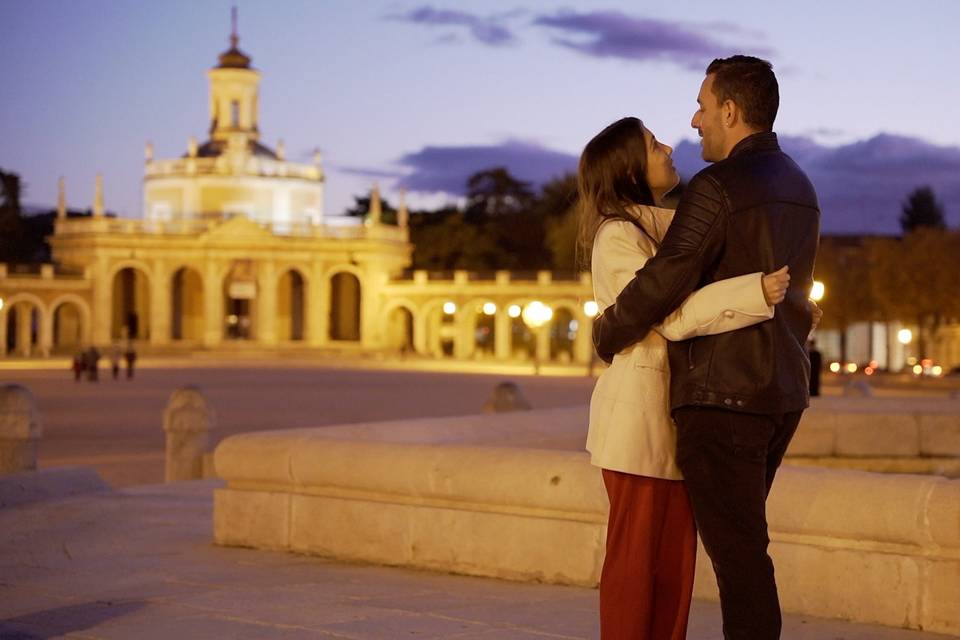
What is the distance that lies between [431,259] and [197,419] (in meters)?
89.3

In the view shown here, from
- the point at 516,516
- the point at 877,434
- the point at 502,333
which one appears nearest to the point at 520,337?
the point at 502,333

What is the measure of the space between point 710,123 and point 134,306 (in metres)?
92.6

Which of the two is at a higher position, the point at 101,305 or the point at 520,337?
the point at 101,305

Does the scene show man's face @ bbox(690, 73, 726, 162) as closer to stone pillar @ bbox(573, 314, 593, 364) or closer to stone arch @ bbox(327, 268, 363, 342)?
stone pillar @ bbox(573, 314, 593, 364)

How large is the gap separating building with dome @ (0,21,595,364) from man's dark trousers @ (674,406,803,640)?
242 feet

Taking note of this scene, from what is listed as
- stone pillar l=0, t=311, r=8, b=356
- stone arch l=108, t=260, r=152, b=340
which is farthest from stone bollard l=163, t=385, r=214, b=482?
stone arch l=108, t=260, r=152, b=340

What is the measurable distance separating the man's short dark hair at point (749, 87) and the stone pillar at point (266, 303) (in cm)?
8171

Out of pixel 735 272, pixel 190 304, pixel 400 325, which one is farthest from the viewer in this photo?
pixel 400 325

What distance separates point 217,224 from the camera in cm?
8644

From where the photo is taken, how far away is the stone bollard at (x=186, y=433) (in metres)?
14.1

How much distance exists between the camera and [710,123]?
4188 mm

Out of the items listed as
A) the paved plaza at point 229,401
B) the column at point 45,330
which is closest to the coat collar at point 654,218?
the paved plaza at point 229,401

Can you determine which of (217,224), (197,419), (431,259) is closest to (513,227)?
(431,259)

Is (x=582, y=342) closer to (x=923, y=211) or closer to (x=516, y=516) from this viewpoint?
(x=923, y=211)
